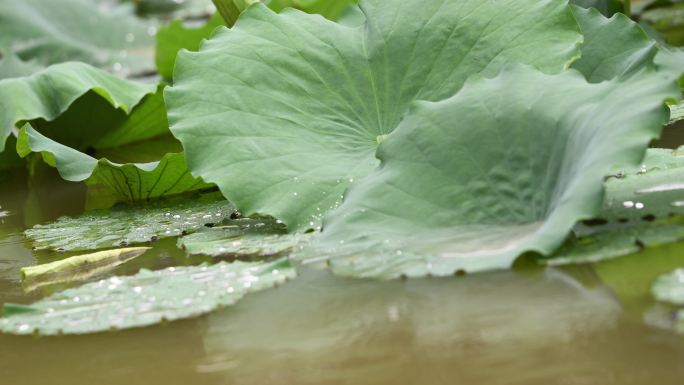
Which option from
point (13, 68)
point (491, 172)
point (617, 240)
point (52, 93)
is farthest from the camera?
point (13, 68)

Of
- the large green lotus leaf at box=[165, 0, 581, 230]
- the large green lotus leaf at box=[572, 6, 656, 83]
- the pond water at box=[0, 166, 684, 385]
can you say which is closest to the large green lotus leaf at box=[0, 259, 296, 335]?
the pond water at box=[0, 166, 684, 385]

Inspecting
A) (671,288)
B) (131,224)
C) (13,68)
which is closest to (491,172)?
(671,288)

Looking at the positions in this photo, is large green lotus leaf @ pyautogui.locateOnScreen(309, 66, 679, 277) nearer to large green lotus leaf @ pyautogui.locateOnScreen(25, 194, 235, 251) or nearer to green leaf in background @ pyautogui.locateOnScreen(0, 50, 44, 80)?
large green lotus leaf @ pyautogui.locateOnScreen(25, 194, 235, 251)

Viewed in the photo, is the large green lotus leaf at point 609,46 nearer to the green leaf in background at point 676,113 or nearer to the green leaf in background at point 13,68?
the green leaf in background at point 676,113

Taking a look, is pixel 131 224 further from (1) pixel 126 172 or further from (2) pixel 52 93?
(2) pixel 52 93

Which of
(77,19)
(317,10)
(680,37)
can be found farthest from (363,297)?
(77,19)
